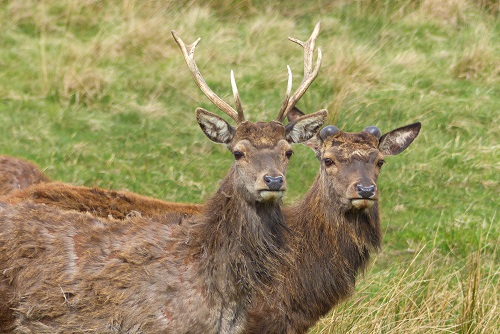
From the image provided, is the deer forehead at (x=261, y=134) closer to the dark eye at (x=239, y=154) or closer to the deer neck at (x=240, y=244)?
the dark eye at (x=239, y=154)

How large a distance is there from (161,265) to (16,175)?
261cm

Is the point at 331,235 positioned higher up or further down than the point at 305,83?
further down

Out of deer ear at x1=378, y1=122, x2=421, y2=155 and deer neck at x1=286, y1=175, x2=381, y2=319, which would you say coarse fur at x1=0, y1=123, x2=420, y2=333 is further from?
deer ear at x1=378, y1=122, x2=421, y2=155

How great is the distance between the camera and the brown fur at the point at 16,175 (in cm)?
829

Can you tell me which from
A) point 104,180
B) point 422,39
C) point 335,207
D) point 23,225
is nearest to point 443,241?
point 335,207

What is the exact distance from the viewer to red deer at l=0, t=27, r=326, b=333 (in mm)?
6105

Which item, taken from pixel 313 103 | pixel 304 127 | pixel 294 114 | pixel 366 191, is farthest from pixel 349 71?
pixel 304 127

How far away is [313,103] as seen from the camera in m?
11.7

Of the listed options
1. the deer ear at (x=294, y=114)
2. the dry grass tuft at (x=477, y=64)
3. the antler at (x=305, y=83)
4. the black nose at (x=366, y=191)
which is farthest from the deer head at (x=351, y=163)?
the dry grass tuft at (x=477, y=64)

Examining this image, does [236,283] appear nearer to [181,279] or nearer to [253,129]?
[181,279]

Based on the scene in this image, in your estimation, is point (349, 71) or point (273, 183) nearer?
point (273, 183)

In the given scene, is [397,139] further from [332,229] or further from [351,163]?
[332,229]

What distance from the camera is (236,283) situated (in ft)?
20.3

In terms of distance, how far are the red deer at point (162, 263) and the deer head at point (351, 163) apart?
93 centimetres
